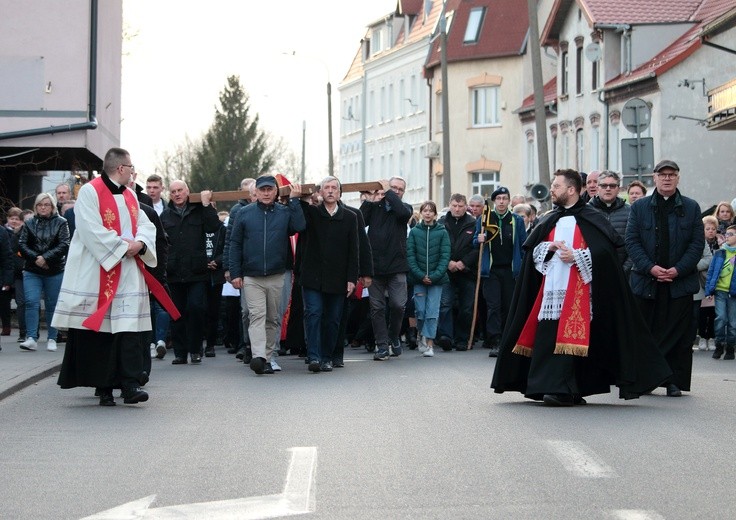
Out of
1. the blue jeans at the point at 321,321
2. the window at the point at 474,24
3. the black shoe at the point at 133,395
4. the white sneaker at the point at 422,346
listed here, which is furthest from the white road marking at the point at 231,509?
the window at the point at 474,24

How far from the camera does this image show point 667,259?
13844mm

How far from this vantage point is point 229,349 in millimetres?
20281

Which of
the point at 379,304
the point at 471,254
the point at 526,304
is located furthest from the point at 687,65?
the point at 526,304

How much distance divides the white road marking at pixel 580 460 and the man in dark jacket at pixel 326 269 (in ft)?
22.8

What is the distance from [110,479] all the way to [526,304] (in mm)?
5115

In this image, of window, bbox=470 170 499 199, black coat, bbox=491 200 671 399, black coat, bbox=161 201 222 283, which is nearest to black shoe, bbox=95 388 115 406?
black coat, bbox=491 200 671 399

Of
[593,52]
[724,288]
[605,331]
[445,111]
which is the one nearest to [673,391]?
[605,331]

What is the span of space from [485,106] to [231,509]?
199ft

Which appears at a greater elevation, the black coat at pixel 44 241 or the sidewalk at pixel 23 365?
the black coat at pixel 44 241

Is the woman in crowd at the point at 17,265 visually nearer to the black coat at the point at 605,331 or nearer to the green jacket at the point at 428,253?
the green jacket at the point at 428,253

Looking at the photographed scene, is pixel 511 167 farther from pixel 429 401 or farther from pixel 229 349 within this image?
pixel 429 401

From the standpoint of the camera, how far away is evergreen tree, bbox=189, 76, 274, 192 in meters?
109

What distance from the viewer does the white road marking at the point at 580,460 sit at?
28.0 ft

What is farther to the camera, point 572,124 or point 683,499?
point 572,124
